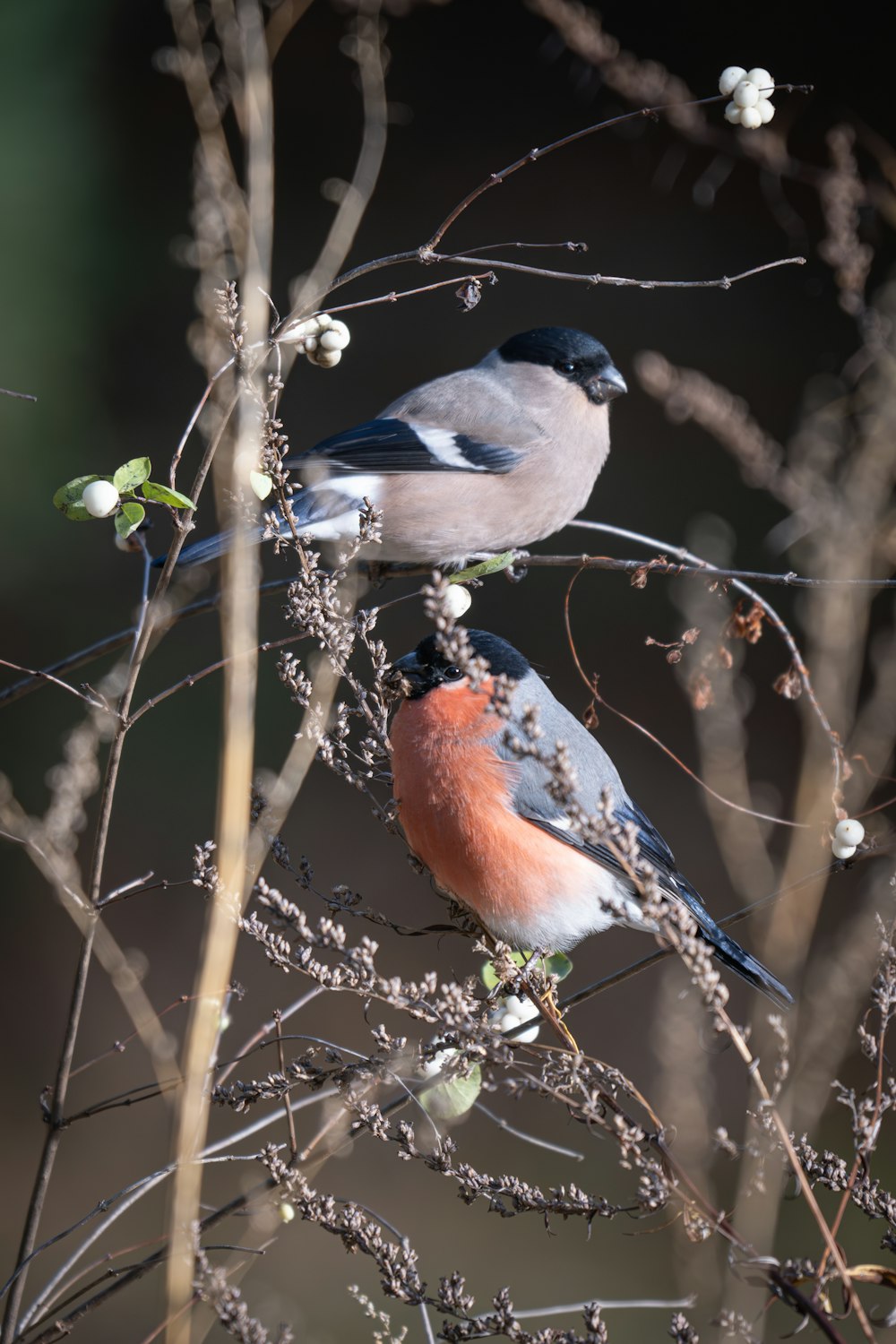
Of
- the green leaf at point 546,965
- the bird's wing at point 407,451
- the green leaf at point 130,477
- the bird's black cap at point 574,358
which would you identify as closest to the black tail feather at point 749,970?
the green leaf at point 546,965

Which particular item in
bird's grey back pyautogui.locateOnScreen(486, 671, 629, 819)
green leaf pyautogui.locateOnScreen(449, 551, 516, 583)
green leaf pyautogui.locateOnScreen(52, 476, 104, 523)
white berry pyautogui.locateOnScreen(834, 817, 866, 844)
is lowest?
white berry pyautogui.locateOnScreen(834, 817, 866, 844)

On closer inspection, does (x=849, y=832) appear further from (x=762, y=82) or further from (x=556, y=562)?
(x=762, y=82)

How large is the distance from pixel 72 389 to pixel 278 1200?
128 inches

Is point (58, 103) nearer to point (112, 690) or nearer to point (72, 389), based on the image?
point (72, 389)

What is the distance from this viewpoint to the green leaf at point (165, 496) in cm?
98

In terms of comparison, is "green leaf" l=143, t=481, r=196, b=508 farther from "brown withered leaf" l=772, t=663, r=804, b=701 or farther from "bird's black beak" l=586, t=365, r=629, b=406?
"bird's black beak" l=586, t=365, r=629, b=406

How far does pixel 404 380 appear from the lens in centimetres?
436

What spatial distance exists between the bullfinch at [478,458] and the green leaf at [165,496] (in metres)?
0.98

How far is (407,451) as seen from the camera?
222cm

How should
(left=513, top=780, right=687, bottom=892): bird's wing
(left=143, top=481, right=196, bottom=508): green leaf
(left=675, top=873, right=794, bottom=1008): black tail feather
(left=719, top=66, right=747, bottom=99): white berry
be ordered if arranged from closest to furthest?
1. (left=143, top=481, right=196, bottom=508): green leaf
2. (left=719, top=66, right=747, bottom=99): white berry
3. (left=675, top=873, right=794, bottom=1008): black tail feather
4. (left=513, top=780, right=687, bottom=892): bird's wing

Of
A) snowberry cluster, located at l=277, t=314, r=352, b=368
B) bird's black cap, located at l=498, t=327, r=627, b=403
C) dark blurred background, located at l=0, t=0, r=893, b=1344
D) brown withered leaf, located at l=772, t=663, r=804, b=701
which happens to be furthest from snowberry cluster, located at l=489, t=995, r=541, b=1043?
dark blurred background, located at l=0, t=0, r=893, b=1344

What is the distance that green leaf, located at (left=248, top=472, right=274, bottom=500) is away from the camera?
106 centimetres

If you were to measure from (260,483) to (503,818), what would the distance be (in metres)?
0.65

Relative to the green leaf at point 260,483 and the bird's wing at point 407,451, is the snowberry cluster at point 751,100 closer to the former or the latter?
the green leaf at point 260,483
